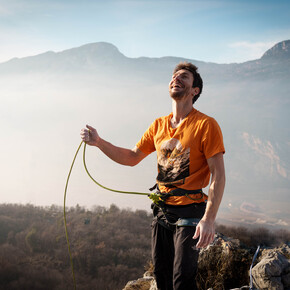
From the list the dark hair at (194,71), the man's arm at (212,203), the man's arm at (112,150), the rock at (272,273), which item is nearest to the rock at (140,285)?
the rock at (272,273)

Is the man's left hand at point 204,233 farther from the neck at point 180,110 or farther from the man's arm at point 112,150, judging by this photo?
the man's arm at point 112,150

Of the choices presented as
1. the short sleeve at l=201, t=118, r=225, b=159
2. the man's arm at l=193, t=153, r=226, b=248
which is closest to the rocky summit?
the man's arm at l=193, t=153, r=226, b=248

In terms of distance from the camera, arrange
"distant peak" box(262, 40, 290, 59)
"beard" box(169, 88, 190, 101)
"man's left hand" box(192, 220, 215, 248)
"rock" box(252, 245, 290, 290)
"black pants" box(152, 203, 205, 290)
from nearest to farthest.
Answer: "man's left hand" box(192, 220, 215, 248) < "black pants" box(152, 203, 205, 290) < "beard" box(169, 88, 190, 101) < "rock" box(252, 245, 290, 290) < "distant peak" box(262, 40, 290, 59)

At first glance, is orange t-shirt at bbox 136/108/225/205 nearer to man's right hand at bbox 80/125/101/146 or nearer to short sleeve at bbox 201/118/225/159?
short sleeve at bbox 201/118/225/159

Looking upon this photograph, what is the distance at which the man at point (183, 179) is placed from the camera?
229 cm

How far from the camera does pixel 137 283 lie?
518 centimetres

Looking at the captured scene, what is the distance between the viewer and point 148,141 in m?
2.93

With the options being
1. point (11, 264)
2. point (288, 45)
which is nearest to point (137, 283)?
point (11, 264)

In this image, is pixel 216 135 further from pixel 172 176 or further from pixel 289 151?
pixel 289 151

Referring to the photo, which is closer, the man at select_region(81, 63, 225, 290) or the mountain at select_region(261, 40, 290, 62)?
the man at select_region(81, 63, 225, 290)

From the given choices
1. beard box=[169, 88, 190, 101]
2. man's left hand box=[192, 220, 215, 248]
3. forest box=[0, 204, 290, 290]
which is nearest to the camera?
man's left hand box=[192, 220, 215, 248]

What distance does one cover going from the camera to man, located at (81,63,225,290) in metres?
2.29

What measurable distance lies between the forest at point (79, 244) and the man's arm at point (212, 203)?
22.4ft

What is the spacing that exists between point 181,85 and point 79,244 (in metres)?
11.0
